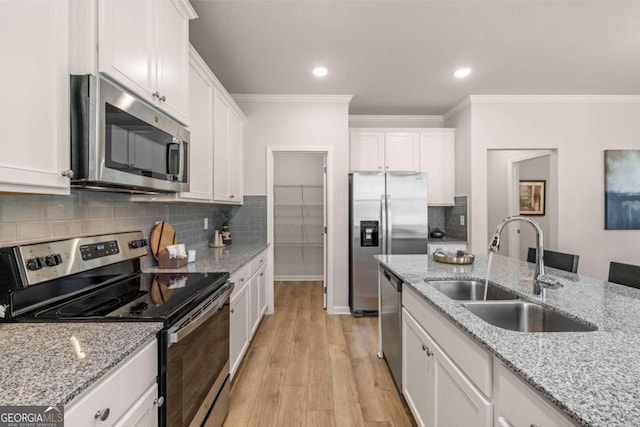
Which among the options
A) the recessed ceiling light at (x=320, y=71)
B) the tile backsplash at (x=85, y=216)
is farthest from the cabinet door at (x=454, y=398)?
the recessed ceiling light at (x=320, y=71)

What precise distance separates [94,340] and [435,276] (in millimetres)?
1651

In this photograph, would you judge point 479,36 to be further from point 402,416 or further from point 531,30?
point 402,416

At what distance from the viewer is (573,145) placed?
12.4 ft

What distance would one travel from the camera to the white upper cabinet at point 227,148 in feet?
8.77

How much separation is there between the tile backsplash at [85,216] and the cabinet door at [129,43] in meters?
0.62

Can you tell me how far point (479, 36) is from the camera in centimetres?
247

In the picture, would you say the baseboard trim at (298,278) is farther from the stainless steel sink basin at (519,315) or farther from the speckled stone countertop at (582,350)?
the stainless steel sink basin at (519,315)

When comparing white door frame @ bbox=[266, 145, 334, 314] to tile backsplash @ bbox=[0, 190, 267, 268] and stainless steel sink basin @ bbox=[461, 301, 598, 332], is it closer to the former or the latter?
tile backsplash @ bbox=[0, 190, 267, 268]

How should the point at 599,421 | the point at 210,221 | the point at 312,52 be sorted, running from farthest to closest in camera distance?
the point at 210,221, the point at 312,52, the point at 599,421

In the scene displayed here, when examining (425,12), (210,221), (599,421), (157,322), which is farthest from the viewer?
(210,221)

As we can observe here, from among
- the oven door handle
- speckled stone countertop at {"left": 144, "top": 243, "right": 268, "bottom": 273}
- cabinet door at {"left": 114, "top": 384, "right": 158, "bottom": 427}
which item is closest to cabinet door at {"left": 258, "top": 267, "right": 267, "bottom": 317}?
speckled stone countertop at {"left": 144, "top": 243, "right": 268, "bottom": 273}

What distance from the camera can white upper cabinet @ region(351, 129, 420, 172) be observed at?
13.4 ft

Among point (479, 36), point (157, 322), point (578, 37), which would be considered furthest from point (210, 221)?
point (578, 37)

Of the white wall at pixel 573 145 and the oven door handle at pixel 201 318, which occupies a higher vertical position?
the white wall at pixel 573 145
